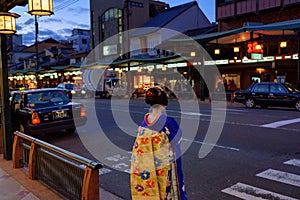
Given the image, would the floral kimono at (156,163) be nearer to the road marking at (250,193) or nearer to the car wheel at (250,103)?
the road marking at (250,193)

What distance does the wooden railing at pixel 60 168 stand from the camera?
3814 mm

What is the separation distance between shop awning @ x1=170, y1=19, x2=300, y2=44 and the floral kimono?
16.4m

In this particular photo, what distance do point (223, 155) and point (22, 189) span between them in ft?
14.5

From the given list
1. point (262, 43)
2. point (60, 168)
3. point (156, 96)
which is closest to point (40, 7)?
point (60, 168)

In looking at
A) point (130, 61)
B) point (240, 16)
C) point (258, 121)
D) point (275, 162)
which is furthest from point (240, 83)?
point (275, 162)

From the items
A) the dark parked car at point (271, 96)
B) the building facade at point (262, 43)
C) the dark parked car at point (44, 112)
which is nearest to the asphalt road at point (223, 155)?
the dark parked car at point (44, 112)

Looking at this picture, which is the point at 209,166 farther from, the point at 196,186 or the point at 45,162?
the point at 45,162

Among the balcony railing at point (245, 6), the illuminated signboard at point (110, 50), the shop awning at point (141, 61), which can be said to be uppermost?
the balcony railing at point (245, 6)

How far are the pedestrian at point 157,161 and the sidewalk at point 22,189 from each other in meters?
2.04

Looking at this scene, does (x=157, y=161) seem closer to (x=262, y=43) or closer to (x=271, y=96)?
(x=271, y=96)

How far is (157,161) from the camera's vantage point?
2904 millimetres

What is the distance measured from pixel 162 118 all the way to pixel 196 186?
8.91 ft

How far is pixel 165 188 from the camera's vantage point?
115 inches

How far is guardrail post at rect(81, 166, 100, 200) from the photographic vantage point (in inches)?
149
